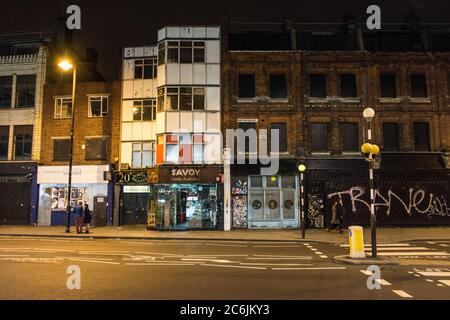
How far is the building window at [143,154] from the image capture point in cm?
2892

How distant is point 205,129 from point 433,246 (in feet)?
48.4

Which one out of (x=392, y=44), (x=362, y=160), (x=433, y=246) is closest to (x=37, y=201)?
(x=362, y=160)

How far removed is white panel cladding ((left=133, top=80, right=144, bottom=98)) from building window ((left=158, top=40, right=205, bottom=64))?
96.3 inches

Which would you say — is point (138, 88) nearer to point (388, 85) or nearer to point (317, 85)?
point (317, 85)

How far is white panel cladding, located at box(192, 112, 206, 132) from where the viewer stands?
89.6ft

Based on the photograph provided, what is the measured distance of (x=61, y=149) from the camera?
98.7 feet

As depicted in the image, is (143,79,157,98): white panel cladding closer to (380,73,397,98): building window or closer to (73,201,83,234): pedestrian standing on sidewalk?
(73,201,83,234): pedestrian standing on sidewalk

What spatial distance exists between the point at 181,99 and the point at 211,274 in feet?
58.8

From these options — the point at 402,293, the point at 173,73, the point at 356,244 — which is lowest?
the point at 402,293

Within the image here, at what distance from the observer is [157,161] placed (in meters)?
27.2

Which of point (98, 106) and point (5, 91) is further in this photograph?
point (5, 91)

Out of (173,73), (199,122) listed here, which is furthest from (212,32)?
(199,122)

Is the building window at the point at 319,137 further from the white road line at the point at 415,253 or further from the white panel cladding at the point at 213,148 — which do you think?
the white road line at the point at 415,253
